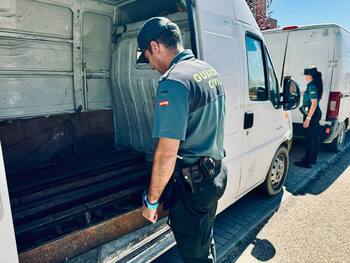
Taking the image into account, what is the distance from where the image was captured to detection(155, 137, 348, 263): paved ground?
2862mm

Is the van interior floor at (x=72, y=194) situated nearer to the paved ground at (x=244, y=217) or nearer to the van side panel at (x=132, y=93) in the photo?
the van side panel at (x=132, y=93)

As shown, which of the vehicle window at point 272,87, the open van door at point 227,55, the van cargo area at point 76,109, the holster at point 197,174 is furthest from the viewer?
the vehicle window at point 272,87

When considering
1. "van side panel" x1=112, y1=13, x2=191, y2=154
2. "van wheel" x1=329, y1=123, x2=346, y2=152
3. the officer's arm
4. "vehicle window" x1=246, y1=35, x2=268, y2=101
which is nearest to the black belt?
the officer's arm

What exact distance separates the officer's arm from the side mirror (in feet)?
6.95

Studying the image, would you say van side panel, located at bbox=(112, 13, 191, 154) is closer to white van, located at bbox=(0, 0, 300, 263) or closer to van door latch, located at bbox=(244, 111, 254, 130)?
white van, located at bbox=(0, 0, 300, 263)

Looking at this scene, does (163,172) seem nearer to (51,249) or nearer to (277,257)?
(51,249)

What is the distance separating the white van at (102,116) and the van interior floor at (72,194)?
11 millimetres

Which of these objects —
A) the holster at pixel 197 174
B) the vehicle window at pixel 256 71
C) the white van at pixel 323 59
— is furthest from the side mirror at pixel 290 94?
the white van at pixel 323 59

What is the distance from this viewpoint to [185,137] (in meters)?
1.72

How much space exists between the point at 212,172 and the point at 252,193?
2531mm

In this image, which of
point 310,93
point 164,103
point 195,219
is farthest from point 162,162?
point 310,93

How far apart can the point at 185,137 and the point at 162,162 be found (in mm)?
246

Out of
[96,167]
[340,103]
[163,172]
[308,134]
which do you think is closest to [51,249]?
[163,172]

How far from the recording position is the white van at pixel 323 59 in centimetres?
520
